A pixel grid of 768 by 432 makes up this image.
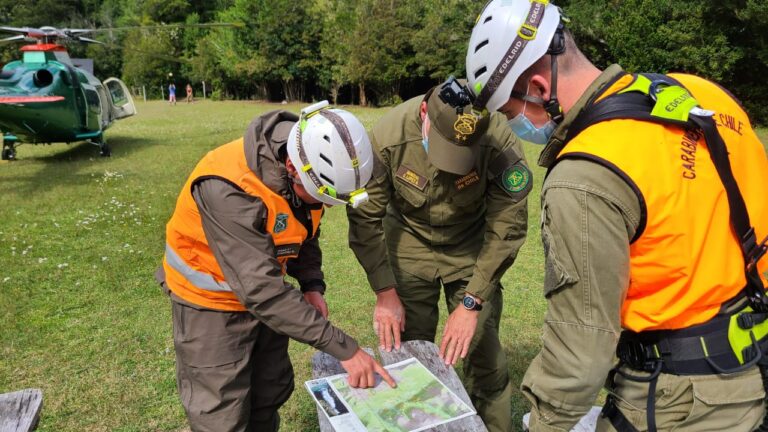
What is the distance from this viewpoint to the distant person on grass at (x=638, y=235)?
1.60 meters

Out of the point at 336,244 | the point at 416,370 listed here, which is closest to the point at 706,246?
the point at 416,370

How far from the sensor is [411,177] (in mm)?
3443

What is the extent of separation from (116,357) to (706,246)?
521 centimetres

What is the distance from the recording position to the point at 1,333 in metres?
5.63

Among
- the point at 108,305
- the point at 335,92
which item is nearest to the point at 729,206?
the point at 108,305

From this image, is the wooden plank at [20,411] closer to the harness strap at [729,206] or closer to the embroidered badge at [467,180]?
the embroidered badge at [467,180]

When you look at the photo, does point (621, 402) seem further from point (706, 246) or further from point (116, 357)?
point (116, 357)

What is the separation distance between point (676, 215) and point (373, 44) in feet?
134

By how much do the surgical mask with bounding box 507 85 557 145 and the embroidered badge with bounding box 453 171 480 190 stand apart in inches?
45.9

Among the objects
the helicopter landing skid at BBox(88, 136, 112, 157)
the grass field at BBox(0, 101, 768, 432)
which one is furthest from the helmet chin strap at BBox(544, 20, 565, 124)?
the helicopter landing skid at BBox(88, 136, 112, 157)

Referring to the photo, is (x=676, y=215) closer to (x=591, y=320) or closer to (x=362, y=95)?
(x=591, y=320)

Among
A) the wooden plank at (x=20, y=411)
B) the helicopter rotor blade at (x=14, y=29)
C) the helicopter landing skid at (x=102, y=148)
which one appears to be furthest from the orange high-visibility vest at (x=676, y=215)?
the helicopter landing skid at (x=102, y=148)

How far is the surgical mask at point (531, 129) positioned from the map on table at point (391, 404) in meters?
1.27

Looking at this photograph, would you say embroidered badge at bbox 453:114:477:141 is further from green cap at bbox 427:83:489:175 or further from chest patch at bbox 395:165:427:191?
chest patch at bbox 395:165:427:191
